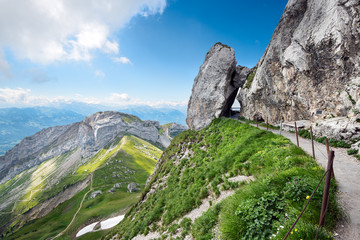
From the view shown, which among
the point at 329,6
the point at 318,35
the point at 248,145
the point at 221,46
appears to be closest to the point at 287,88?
the point at 318,35

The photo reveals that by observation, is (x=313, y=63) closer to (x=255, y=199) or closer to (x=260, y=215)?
(x=255, y=199)

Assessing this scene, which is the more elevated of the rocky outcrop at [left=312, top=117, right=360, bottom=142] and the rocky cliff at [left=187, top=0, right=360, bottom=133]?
the rocky cliff at [left=187, top=0, right=360, bottom=133]

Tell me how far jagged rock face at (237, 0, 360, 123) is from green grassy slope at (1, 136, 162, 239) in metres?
60.4

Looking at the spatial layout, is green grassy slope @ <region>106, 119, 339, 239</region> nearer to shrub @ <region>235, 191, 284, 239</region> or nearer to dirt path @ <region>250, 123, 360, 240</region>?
shrub @ <region>235, 191, 284, 239</region>

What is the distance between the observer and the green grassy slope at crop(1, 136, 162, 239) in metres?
66.4

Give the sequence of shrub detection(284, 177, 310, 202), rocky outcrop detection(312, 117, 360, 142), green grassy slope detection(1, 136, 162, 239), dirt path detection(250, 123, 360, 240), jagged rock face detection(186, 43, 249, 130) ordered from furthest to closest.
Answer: green grassy slope detection(1, 136, 162, 239) < jagged rock face detection(186, 43, 249, 130) < rocky outcrop detection(312, 117, 360, 142) < shrub detection(284, 177, 310, 202) < dirt path detection(250, 123, 360, 240)

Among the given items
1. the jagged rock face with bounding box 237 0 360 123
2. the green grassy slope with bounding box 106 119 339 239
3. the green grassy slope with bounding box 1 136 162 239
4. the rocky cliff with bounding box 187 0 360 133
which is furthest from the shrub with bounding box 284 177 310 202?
the green grassy slope with bounding box 1 136 162 239

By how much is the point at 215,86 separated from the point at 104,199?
93.8 m

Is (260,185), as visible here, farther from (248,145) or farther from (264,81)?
(264,81)

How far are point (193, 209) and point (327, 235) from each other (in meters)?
Result: 10.2

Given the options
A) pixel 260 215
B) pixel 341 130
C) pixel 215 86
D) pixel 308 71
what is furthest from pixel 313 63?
pixel 260 215

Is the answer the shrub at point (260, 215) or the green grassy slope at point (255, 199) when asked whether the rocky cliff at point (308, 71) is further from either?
the shrub at point (260, 215)

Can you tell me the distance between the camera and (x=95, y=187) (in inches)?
4301

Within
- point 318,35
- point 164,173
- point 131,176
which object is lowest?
point 131,176
